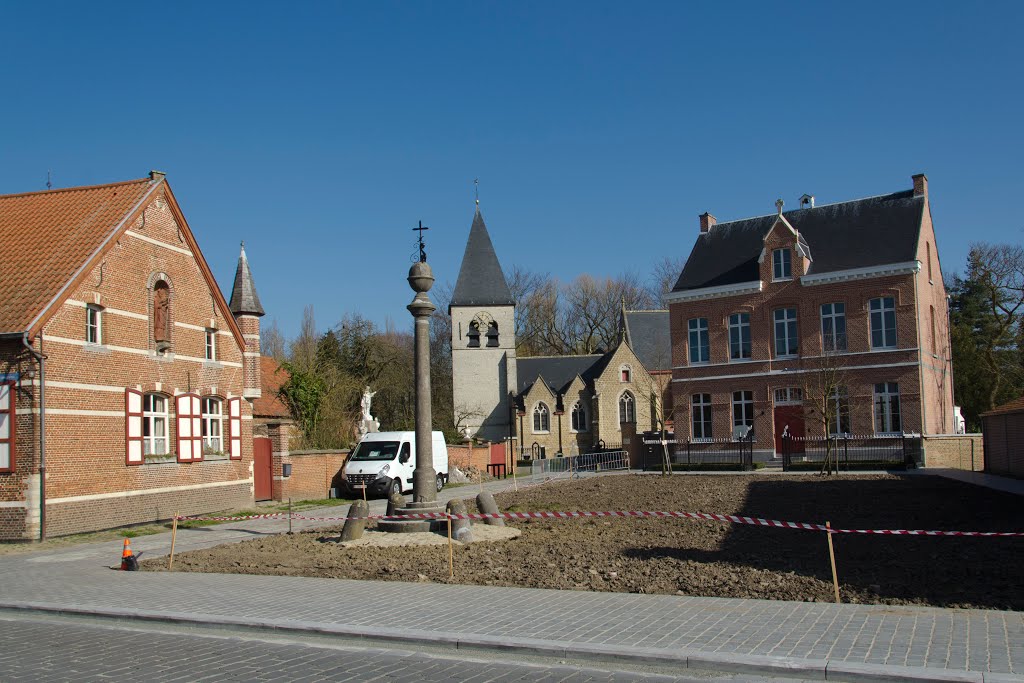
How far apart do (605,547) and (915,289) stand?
27.9 meters

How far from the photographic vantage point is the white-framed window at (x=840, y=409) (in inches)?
1475

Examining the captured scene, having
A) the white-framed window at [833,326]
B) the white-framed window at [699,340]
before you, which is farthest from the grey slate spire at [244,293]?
the white-framed window at [833,326]

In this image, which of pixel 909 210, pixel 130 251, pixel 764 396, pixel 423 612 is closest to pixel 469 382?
pixel 764 396

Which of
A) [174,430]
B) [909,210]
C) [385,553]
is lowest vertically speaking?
[385,553]

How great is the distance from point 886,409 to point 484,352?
33.3 meters

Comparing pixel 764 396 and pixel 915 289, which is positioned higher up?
pixel 915 289

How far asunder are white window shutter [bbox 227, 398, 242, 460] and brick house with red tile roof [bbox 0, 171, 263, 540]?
0.04 metres

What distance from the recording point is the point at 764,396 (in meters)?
40.3

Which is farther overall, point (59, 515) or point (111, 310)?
point (111, 310)

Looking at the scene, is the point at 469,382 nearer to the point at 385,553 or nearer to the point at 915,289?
the point at 915,289

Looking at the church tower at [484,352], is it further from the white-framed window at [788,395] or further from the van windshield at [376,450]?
the van windshield at [376,450]

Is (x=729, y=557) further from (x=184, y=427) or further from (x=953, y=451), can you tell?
(x=953, y=451)

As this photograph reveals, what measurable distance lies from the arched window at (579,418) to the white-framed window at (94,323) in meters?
46.4

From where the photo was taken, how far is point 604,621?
911 centimetres
